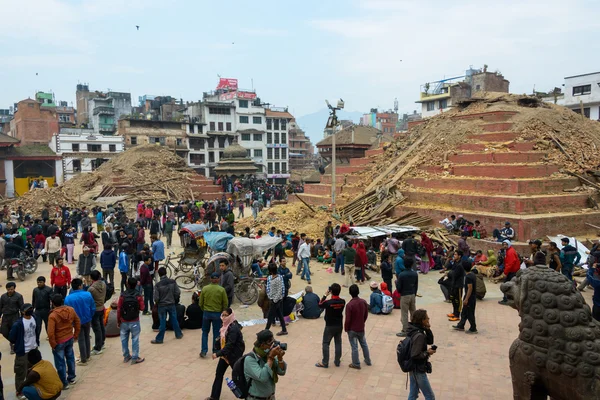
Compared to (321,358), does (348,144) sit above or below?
above

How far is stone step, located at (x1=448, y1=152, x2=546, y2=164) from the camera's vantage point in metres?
19.0

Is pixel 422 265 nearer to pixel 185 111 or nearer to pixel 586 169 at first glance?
pixel 586 169

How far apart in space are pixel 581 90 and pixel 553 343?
146ft

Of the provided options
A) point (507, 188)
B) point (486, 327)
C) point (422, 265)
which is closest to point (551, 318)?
point (486, 327)

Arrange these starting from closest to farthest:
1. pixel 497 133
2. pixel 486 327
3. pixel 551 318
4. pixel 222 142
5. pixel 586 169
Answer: pixel 551 318 < pixel 486 327 < pixel 586 169 < pixel 497 133 < pixel 222 142

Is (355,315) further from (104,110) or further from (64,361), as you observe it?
(104,110)

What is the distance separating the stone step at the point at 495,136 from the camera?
20875 millimetres

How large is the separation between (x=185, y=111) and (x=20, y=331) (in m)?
53.7

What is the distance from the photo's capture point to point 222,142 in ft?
180

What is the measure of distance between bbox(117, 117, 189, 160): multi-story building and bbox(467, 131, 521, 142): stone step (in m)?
33.5

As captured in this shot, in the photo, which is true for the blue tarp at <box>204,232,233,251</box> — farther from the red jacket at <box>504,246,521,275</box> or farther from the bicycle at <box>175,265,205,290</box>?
the red jacket at <box>504,246,521,275</box>

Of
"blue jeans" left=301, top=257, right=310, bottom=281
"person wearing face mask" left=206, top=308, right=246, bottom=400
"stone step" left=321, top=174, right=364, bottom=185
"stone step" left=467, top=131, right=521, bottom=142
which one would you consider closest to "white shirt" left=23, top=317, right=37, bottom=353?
"person wearing face mask" left=206, top=308, right=246, bottom=400

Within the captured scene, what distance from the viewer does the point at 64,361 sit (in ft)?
23.6

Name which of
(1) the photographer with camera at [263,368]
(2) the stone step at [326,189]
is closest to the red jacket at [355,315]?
(1) the photographer with camera at [263,368]
